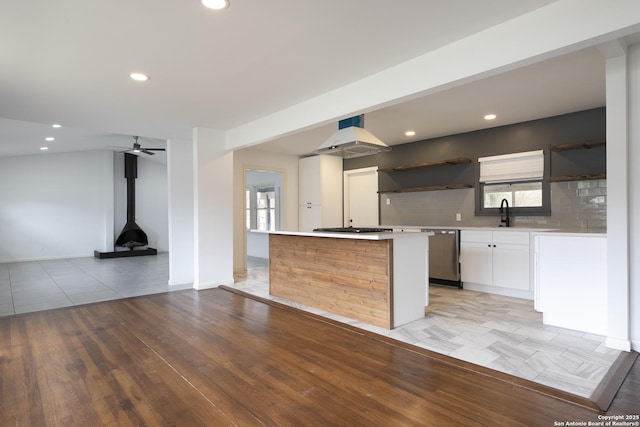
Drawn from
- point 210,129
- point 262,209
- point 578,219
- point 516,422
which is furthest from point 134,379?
point 262,209

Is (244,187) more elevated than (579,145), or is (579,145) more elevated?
(579,145)

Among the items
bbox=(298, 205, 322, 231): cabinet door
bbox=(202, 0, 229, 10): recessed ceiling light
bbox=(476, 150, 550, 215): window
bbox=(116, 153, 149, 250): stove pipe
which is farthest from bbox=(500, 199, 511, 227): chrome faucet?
bbox=(116, 153, 149, 250): stove pipe

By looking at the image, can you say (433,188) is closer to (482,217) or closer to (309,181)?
(482,217)

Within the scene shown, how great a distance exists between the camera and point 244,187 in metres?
6.87

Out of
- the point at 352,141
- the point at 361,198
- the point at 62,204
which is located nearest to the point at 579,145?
the point at 352,141

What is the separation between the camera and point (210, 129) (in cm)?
552

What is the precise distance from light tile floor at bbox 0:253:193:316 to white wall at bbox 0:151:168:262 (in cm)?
74

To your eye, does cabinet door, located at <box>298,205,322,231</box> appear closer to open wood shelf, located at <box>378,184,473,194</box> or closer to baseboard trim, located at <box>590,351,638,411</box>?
open wood shelf, located at <box>378,184,473,194</box>

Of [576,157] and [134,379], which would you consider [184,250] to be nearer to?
[134,379]

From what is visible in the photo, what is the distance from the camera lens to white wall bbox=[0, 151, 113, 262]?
886 centimetres

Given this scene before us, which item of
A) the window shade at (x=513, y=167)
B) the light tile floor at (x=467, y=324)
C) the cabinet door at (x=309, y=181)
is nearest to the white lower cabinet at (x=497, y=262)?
the light tile floor at (x=467, y=324)

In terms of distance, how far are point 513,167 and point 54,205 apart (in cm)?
1093

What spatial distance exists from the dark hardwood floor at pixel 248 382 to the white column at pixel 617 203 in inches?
17.7

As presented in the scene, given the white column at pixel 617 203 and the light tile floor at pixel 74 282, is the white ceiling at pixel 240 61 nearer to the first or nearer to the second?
the white column at pixel 617 203
